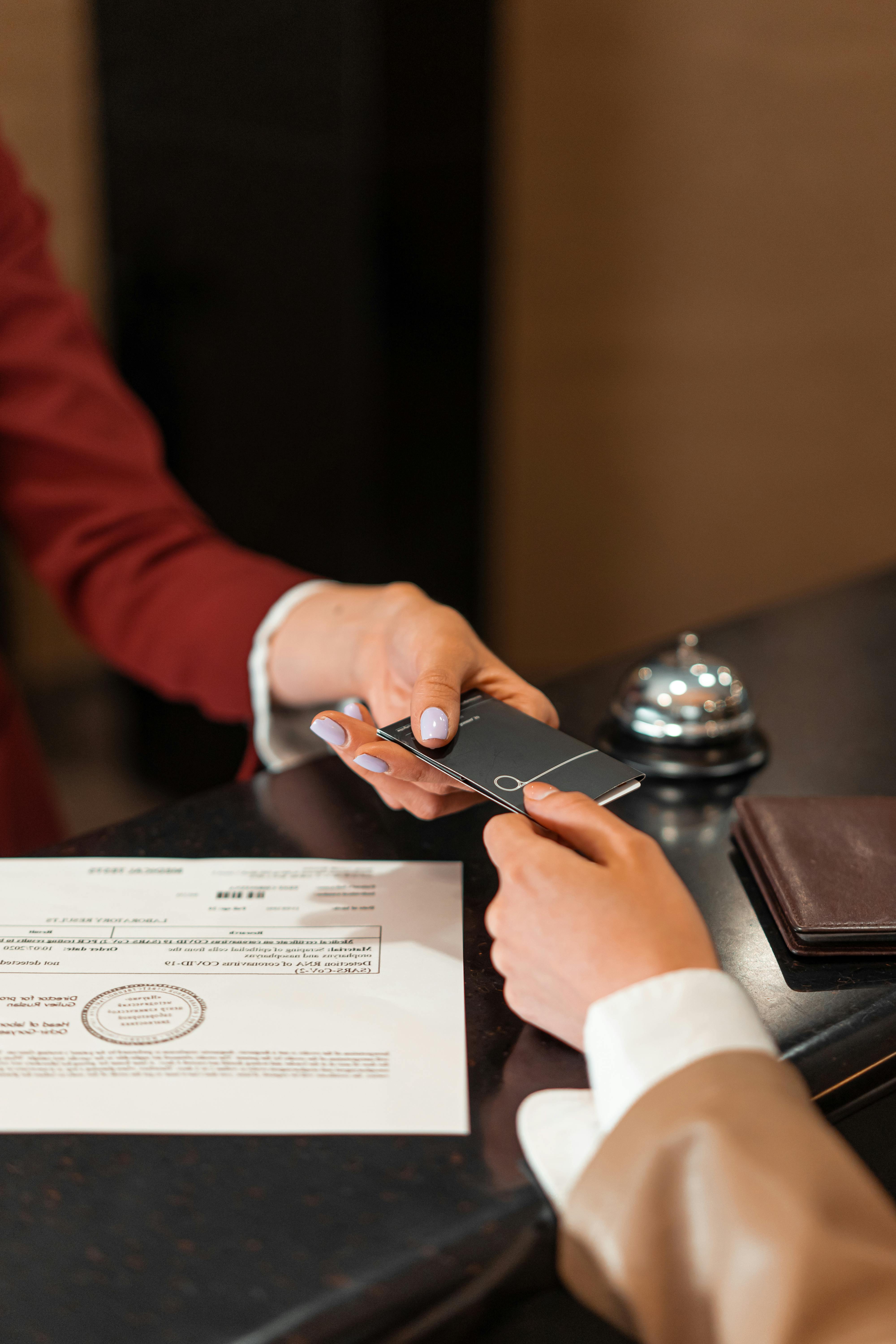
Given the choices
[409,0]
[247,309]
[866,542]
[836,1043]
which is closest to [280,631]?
[836,1043]

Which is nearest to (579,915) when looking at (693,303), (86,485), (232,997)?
(232,997)

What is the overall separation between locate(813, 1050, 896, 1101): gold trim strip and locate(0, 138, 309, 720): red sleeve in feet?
2.38

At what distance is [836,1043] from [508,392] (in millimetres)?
2471

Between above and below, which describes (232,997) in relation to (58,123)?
below

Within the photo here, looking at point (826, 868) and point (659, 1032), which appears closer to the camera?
point (659, 1032)

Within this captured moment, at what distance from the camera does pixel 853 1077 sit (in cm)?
55

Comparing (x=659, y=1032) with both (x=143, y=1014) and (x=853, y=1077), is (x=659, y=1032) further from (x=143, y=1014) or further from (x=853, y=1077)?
(x=143, y=1014)

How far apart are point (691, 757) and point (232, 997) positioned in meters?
0.41

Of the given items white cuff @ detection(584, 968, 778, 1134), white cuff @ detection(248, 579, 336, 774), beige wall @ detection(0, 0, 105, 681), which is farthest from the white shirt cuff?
beige wall @ detection(0, 0, 105, 681)

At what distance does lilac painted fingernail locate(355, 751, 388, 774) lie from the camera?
2.24 ft

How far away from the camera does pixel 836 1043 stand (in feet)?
1.83

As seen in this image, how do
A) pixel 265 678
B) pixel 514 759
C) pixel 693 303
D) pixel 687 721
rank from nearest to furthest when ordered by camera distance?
pixel 514 759 → pixel 687 721 → pixel 265 678 → pixel 693 303

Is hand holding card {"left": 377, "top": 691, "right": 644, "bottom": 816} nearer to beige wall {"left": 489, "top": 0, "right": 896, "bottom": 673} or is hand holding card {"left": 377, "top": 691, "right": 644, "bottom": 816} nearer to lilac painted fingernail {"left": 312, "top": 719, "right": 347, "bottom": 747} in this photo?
lilac painted fingernail {"left": 312, "top": 719, "right": 347, "bottom": 747}

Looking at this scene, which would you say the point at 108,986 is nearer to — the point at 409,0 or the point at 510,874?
the point at 510,874
